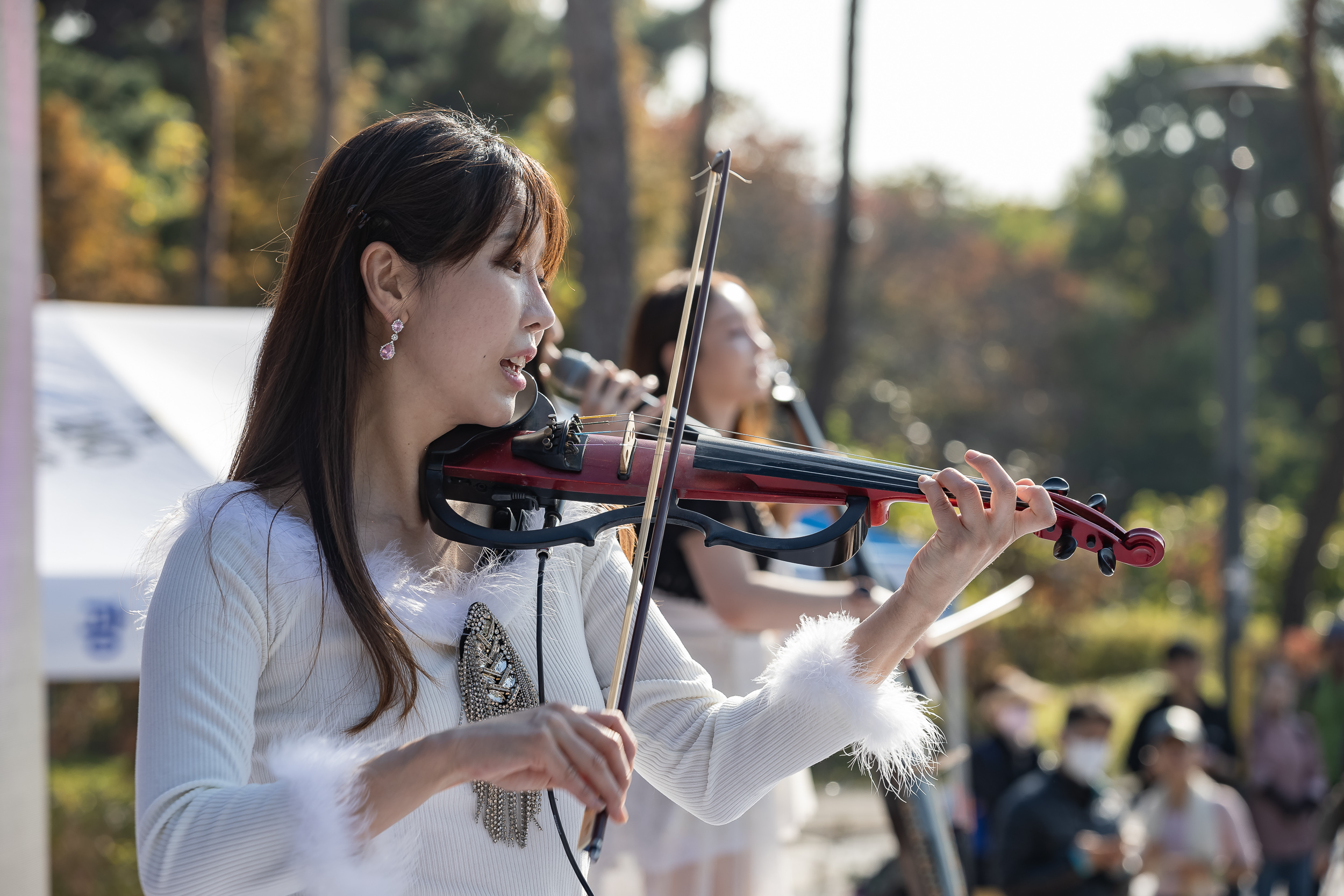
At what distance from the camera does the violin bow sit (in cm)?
147

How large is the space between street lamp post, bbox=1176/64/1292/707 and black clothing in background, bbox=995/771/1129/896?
5.37m

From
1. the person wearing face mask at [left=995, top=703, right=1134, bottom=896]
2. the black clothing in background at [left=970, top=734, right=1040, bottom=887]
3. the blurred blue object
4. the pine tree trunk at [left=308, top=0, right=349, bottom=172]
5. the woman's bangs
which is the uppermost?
the woman's bangs

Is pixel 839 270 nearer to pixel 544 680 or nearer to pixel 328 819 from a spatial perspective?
pixel 544 680

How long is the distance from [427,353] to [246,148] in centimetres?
1711

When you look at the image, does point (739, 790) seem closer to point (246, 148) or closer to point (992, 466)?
point (992, 466)

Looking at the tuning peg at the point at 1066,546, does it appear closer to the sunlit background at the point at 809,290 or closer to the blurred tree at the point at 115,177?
the sunlit background at the point at 809,290

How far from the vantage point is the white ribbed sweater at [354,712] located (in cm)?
133

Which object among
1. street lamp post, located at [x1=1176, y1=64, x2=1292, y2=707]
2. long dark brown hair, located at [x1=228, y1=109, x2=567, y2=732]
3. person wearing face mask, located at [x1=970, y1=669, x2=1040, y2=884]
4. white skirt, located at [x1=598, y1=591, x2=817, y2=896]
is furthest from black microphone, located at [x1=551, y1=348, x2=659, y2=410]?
street lamp post, located at [x1=1176, y1=64, x2=1292, y2=707]

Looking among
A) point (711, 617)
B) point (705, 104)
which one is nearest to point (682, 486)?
point (711, 617)

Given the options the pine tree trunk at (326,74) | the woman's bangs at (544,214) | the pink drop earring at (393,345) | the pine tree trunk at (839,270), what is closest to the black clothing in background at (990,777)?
the pine tree trunk at (839,270)

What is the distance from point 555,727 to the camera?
1291mm

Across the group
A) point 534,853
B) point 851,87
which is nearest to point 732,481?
point 534,853

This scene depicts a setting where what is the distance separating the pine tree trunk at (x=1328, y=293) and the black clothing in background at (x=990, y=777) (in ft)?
19.3

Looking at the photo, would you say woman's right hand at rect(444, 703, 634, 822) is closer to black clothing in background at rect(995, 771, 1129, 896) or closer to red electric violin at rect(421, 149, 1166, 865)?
red electric violin at rect(421, 149, 1166, 865)
